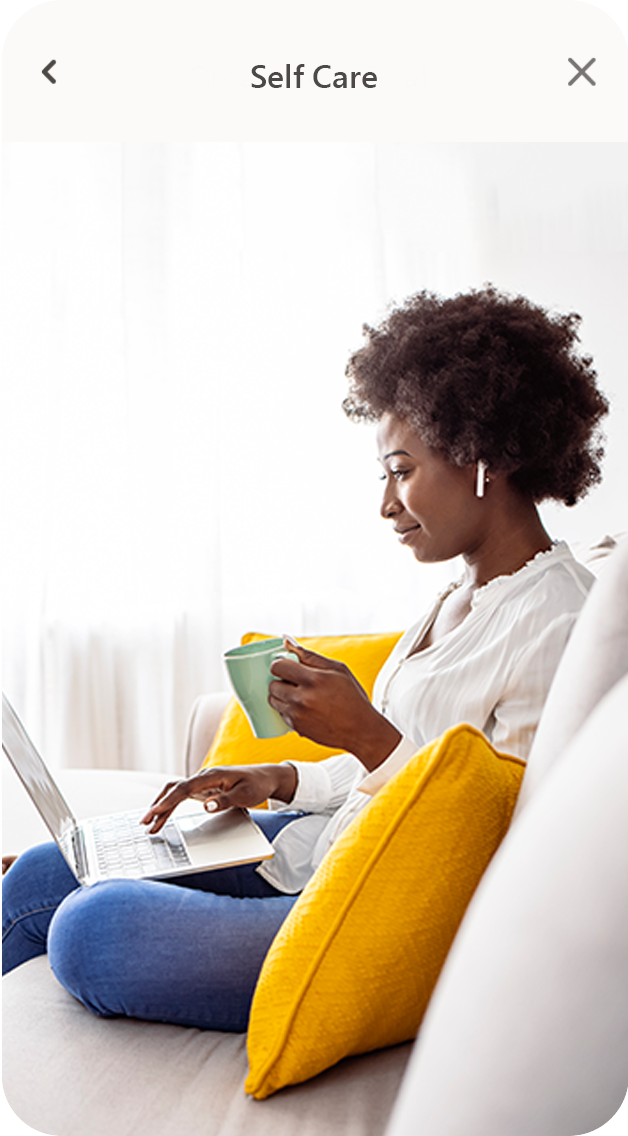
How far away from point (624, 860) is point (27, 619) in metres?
2.08

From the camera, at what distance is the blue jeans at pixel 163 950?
65cm

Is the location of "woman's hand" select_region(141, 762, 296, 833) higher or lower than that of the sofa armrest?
higher

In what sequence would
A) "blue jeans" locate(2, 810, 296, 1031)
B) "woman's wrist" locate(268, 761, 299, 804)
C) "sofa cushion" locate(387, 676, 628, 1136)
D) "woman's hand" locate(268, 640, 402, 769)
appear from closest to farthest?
"sofa cushion" locate(387, 676, 628, 1136), "blue jeans" locate(2, 810, 296, 1031), "woman's hand" locate(268, 640, 402, 769), "woman's wrist" locate(268, 761, 299, 804)

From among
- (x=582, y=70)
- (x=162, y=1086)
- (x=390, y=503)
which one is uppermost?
(x=582, y=70)

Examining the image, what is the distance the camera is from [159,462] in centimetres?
219

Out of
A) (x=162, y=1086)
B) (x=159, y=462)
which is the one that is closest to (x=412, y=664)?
(x=162, y=1086)

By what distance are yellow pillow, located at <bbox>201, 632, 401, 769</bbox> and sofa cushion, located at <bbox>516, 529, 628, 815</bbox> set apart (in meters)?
0.86

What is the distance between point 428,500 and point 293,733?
2.09 feet

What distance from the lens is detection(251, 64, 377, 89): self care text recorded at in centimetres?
78

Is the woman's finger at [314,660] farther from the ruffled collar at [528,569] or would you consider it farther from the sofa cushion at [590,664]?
the sofa cushion at [590,664]

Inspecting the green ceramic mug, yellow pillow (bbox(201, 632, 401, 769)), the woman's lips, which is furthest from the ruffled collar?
yellow pillow (bbox(201, 632, 401, 769))

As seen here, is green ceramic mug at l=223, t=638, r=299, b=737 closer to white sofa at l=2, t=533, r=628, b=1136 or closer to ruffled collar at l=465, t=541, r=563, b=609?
ruffled collar at l=465, t=541, r=563, b=609

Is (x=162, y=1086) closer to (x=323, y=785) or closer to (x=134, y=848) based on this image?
(x=134, y=848)

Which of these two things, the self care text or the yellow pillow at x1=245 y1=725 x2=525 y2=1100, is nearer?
the yellow pillow at x1=245 y1=725 x2=525 y2=1100
